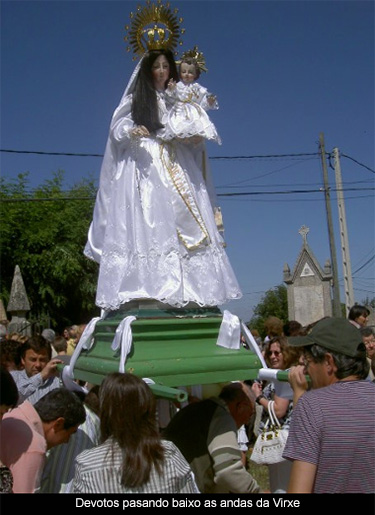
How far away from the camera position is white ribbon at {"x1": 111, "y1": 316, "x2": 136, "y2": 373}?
9.77 feet

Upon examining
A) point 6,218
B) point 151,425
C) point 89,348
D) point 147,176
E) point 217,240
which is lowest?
point 151,425

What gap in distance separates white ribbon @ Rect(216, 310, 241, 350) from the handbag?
2.68ft

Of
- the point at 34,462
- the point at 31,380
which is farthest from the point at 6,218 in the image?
the point at 34,462

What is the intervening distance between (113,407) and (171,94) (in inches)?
89.3

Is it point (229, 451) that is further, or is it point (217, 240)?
point (217, 240)

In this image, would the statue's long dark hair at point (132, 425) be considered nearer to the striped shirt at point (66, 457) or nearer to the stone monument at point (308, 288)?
the striped shirt at point (66, 457)

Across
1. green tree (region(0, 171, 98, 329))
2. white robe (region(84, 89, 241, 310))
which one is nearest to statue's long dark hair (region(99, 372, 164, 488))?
white robe (region(84, 89, 241, 310))

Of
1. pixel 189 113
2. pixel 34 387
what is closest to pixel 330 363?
pixel 189 113

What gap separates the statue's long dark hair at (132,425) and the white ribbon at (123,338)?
539 millimetres

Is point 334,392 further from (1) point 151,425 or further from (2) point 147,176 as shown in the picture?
(2) point 147,176

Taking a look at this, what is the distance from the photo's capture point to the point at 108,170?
3922 millimetres

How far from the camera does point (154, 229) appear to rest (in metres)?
3.64

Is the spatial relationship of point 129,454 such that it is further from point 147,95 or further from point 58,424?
point 147,95

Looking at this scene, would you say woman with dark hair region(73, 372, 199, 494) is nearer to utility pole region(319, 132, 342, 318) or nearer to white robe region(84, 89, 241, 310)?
white robe region(84, 89, 241, 310)
